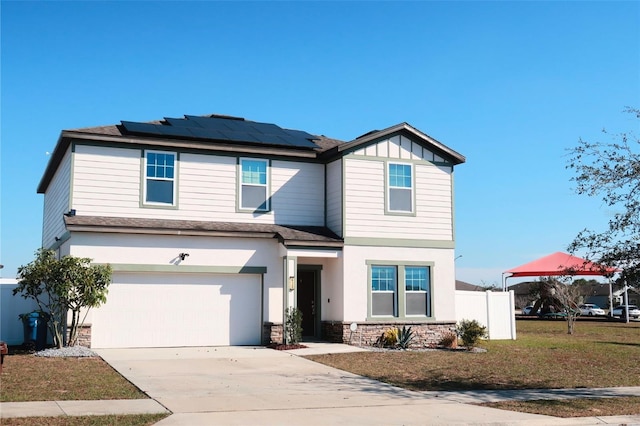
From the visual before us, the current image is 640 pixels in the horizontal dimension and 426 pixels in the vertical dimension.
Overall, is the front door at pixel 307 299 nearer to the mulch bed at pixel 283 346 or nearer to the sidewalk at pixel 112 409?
the mulch bed at pixel 283 346

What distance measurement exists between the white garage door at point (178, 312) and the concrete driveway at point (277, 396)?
2.02m

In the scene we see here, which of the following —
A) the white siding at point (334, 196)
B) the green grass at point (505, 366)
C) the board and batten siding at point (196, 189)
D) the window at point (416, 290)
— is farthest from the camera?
the window at point (416, 290)

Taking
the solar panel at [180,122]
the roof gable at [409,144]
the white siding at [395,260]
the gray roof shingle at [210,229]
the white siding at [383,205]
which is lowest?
the white siding at [395,260]

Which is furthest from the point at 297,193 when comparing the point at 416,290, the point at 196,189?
the point at 416,290

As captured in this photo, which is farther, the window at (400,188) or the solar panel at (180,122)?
the solar panel at (180,122)

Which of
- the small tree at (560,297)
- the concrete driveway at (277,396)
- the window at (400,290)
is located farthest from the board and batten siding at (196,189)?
the small tree at (560,297)

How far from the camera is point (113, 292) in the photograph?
20.2 m

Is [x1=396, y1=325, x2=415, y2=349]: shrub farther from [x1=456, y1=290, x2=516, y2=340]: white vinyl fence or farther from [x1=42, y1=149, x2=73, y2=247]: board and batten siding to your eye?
[x1=42, y1=149, x2=73, y2=247]: board and batten siding

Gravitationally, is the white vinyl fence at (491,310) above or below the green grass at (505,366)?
above

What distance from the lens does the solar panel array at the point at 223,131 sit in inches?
849

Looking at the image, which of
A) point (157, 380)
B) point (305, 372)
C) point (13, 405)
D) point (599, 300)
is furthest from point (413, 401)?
point (599, 300)

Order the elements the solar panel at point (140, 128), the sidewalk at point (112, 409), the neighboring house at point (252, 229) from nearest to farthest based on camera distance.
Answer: the sidewalk at point (112, 409), the neighboring house at point (252, 229), the solar panel at point (140, 128)

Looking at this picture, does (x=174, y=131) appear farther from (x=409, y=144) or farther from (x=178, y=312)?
(x=409, y=144)

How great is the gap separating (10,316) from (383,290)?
11.8m
